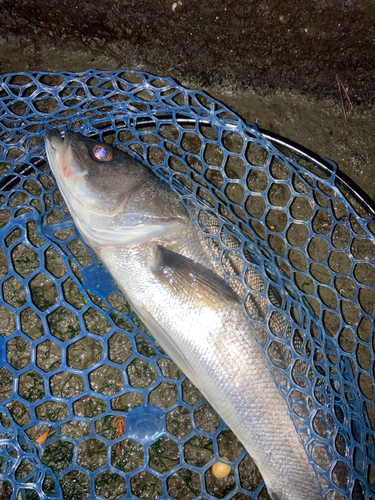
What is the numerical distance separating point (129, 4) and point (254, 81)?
1.16m

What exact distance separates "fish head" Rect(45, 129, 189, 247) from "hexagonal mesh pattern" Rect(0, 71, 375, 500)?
21 centimetres

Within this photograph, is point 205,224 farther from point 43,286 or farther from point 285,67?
point 285,67

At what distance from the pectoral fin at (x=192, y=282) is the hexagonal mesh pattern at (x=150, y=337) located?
0.11m

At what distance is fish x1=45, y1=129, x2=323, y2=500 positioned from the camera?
1.98m

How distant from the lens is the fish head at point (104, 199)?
86.8 inches

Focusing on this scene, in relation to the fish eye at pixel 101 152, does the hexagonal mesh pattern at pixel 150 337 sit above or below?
below

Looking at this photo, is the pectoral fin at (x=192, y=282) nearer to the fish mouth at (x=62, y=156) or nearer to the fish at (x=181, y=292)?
the fish at (x=181, y=292)

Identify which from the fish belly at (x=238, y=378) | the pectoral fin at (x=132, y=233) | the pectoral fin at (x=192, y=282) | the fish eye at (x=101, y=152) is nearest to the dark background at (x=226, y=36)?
the fish eye at (x=101, y=152)

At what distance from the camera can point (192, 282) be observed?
2.07m

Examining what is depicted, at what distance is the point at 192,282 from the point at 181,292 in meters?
0.09

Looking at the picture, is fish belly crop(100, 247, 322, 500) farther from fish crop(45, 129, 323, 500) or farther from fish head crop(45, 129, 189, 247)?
fish head crop(45, 129, 189, 247)

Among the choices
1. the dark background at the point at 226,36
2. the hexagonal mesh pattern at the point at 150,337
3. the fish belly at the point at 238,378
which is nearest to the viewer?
the fish belly at the point at 238,378

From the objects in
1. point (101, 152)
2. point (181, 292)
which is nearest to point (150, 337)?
point (181, 292)

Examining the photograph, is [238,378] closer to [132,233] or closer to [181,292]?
[181,292]
